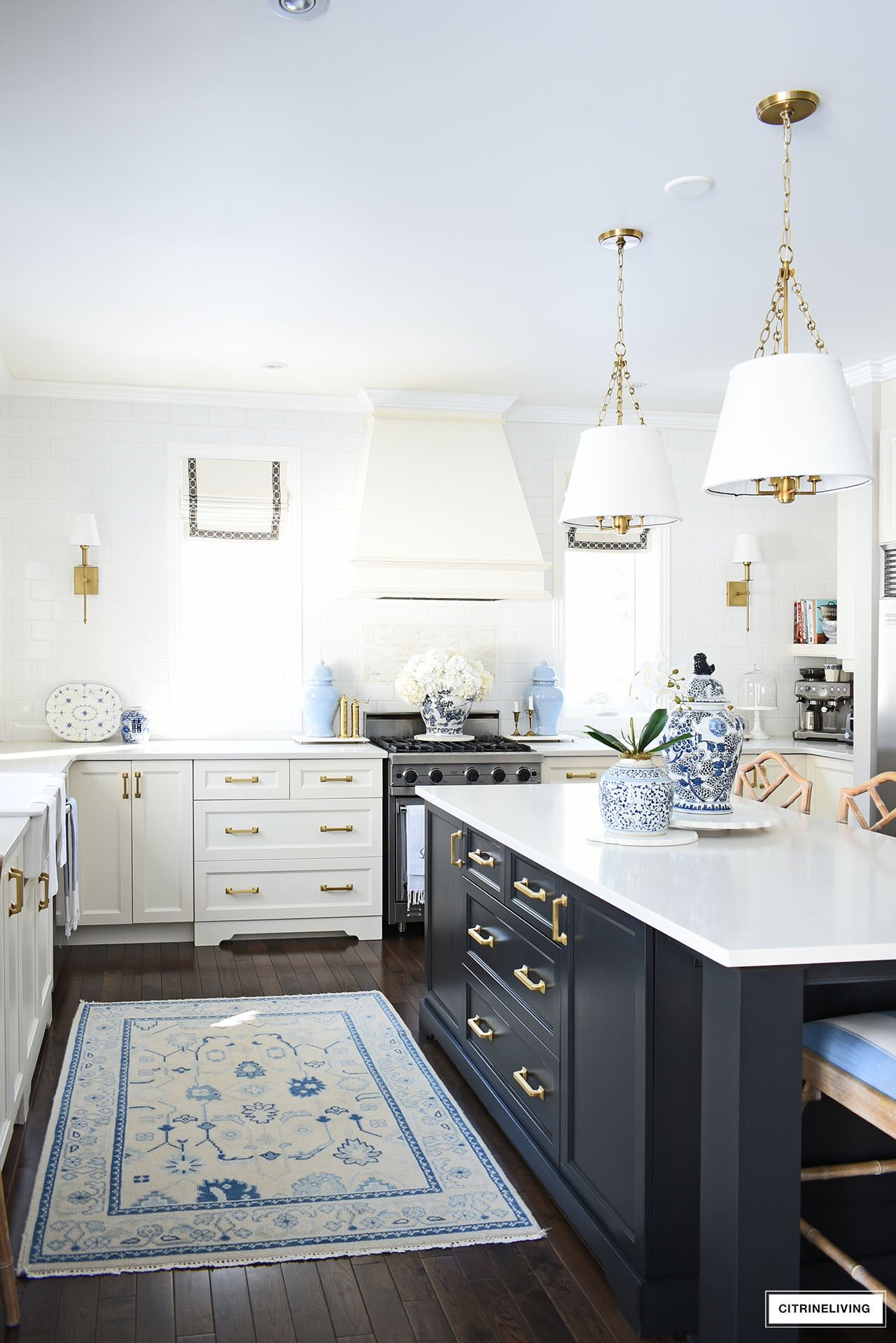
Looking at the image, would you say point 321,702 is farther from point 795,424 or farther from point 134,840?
point 795,424

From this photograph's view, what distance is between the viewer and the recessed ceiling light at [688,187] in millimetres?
3322

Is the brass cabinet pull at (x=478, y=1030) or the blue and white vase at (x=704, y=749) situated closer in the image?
the blue and white vase at (x=704, y=749)

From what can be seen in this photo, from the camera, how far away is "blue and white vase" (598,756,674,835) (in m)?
2.88

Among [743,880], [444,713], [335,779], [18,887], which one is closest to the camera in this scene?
[743,880]

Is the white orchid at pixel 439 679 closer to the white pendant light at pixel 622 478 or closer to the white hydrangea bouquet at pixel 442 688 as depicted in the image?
the white hydrangea bouquet at pixel 442 688

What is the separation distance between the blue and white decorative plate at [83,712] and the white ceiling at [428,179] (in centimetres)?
165

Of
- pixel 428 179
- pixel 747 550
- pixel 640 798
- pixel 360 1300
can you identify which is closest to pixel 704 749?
pixel 640 798

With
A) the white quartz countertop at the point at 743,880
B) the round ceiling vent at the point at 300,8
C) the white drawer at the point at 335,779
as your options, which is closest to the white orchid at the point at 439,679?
the white drawer at the point at 335,779

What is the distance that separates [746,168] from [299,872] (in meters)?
3.72

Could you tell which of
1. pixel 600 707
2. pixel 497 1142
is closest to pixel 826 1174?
pixel 497 1142

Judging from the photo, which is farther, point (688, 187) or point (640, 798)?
point (688, 187)

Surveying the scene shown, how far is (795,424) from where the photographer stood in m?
2.31

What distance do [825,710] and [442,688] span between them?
90.0 inches

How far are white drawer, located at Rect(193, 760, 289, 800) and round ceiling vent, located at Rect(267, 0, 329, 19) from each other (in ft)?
11.7
